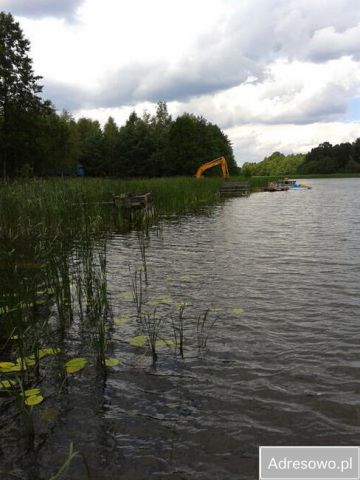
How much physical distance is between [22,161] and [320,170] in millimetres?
136777

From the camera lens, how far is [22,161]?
4266 centimetres

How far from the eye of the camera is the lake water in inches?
132

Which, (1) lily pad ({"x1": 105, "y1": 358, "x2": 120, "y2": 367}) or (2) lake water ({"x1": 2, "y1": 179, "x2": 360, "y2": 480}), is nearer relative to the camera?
(2) lake water ({"x1": 2, "y1": 179, "x2": 360, "y2": 480})

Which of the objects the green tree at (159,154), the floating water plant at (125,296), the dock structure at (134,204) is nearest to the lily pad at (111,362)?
the floating water plant at (125,296)

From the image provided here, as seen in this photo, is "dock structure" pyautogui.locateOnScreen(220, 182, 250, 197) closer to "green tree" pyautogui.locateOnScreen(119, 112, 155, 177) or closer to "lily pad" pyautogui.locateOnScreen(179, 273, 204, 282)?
"green tree" pyautogui.locateOnScreen(119, 112, 155, 177)

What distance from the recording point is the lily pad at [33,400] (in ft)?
12.9

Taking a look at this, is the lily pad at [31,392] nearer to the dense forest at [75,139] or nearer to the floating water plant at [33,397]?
the floating water plant at [33,397]

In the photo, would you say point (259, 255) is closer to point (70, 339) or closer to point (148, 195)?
point (70, 339)

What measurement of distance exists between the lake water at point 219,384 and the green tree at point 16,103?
1447 inches

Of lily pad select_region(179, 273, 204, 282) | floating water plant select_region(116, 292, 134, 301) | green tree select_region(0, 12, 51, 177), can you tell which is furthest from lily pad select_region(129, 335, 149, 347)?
green tree select_region(0, 12, 51, 177)

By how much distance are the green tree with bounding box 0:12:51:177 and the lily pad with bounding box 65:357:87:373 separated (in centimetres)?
3822

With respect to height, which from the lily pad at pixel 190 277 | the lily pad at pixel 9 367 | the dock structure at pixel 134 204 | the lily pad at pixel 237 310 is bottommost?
the lily pad at pixel 237 310

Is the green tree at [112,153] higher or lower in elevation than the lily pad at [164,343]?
higher

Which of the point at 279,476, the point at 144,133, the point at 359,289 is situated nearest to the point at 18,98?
the point at 144,133
